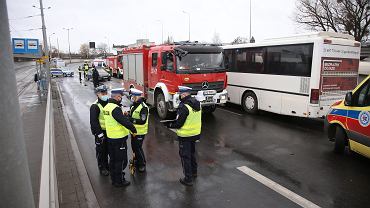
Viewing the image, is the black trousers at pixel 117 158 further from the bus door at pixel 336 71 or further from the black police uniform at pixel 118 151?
the bus door at pixel 336 71

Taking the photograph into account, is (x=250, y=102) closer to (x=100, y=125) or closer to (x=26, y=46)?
(x=100, y=125)

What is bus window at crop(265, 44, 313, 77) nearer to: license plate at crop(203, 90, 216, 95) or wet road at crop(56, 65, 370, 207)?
wet road at crop(56, 65, 370, 207)

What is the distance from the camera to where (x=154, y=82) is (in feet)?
40.9

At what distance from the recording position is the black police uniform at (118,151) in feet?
17.7

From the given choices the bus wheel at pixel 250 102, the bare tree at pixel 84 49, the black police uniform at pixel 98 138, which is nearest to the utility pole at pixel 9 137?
the black police uniform at pixel 98 138

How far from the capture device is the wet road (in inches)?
205

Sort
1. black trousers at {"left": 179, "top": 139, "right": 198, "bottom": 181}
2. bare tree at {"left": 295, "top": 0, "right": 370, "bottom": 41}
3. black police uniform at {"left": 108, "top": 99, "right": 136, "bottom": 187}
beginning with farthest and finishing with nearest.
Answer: bare tree at {"left": 295, "top": 0, "right": 370, "bottom": 41} → black trousers at {"left": 179, "top": 139, "right": 198, "bottom": 181} → black police uniform at {"left": 108, "top": 99, "right": 136, "bottom": 187}

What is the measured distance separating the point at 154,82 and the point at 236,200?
7995mm

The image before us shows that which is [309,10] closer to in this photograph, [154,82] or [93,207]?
[154,82]

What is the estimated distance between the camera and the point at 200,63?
11.2m

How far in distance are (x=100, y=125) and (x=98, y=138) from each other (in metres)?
0.26

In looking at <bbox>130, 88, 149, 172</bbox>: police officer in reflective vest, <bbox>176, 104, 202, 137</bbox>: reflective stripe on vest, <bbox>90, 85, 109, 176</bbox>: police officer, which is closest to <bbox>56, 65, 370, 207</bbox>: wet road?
<bbox>90, 85, 109, 176</bbox>: police officer

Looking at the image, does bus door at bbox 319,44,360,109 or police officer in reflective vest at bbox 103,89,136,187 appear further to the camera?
bus door at bbox 319,44,360,109

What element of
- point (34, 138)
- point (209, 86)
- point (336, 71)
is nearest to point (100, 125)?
point (34, 138)
